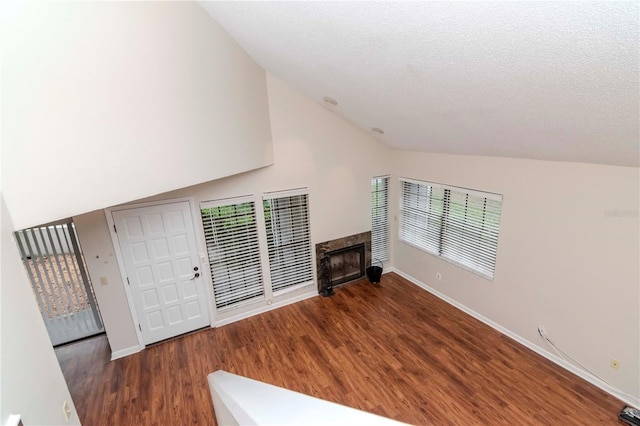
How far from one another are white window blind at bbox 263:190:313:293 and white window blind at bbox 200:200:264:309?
0.27 m

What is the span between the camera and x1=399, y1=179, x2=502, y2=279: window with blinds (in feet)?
15.0

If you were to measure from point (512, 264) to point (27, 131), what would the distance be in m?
5.29

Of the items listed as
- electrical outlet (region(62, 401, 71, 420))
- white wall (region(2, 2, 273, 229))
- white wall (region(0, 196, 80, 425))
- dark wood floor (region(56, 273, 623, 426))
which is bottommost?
dark wood floor (region(56, 273, 623, 426))

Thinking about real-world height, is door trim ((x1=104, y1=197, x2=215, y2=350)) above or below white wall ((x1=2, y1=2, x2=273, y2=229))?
below

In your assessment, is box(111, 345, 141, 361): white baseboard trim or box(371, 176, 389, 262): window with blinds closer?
box(111, 345, 141, 361): white baseboard trim

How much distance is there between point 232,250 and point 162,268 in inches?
41.1

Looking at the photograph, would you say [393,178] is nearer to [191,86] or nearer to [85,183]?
[191,86]

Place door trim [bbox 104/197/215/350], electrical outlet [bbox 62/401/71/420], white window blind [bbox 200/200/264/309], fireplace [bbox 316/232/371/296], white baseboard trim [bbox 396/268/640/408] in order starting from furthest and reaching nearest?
fireplace [bbox 316/232/371/296] < white window blind [bbox 200/200/264/309] < door trim [bbox 104/197/215/350] < white baseboard trim [bbox 396/268/640/408] < electrical outlet [bbox 62/401/71/420]

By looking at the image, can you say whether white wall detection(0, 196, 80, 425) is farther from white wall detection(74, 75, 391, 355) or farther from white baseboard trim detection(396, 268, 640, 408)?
white baseboard trim detection(396, 268, 640, 408)

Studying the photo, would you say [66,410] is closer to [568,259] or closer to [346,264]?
[346,264]

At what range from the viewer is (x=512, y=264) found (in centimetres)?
428

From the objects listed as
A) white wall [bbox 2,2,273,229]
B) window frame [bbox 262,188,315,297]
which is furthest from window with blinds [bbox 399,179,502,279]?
white wall [bbox 2,2,273,229]

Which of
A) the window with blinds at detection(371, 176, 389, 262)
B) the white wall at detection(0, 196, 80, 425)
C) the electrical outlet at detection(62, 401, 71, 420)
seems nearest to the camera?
the white wall at detection(0, 196, 80, 425)

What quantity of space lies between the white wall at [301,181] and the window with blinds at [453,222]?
0.83m
